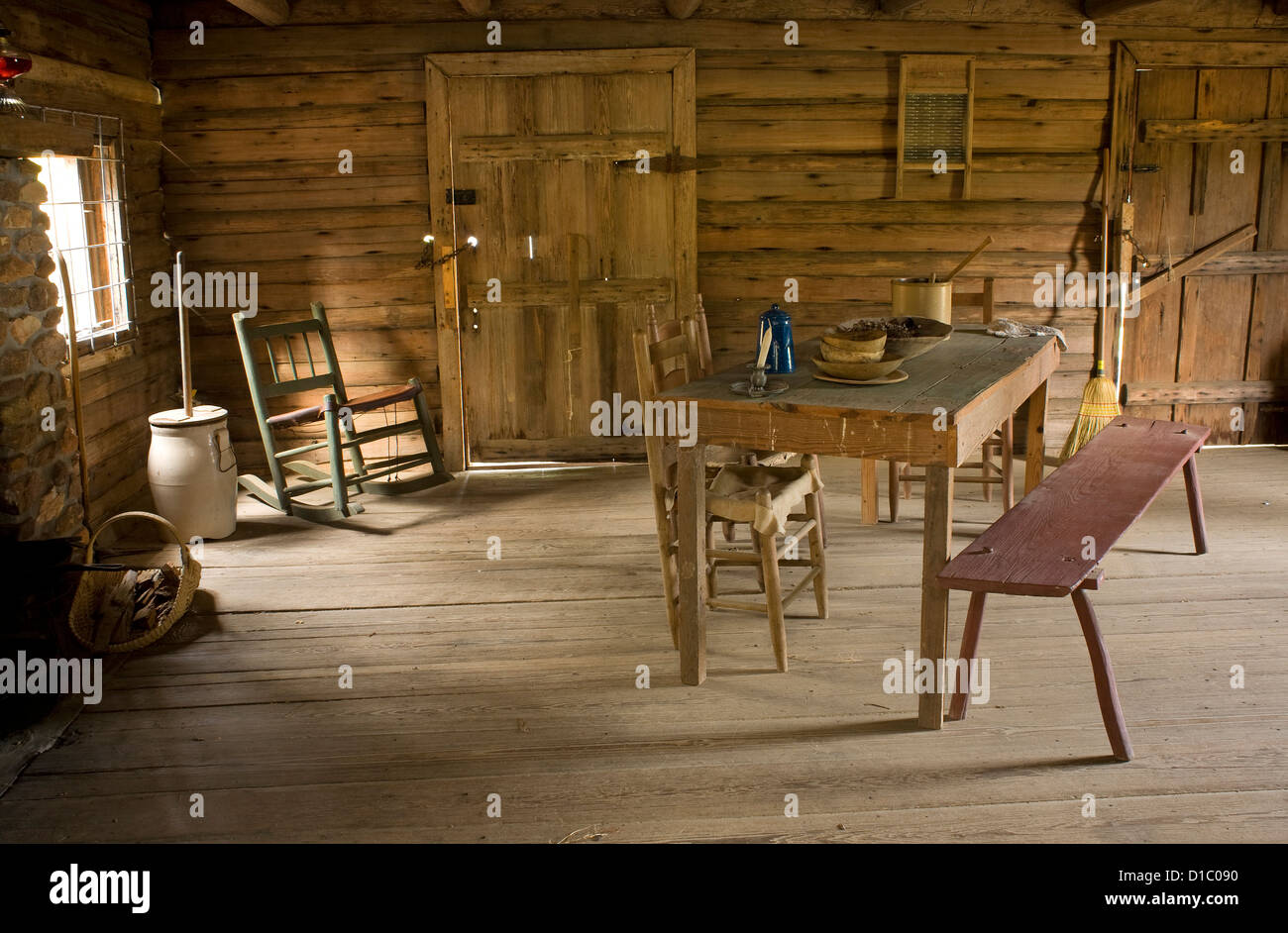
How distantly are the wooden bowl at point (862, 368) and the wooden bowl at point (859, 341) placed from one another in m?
0.04

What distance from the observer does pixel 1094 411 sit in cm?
619

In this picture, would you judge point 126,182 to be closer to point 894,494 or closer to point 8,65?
point 8,65

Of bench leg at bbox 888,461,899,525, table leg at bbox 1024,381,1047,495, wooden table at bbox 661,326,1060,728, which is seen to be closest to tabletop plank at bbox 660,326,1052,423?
wooden table at bbox 661,326,1060,728

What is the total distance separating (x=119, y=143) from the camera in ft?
18.9

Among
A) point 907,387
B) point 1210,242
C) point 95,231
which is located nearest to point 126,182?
point 95,231

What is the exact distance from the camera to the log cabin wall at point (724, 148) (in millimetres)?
6250

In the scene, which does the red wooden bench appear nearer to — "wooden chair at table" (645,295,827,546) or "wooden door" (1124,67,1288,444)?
"wooden chair at table" (645,295,827,546)

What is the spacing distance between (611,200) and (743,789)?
4092 millimetres

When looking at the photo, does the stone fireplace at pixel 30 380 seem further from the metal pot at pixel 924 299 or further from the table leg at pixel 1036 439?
the table leg at pixel 1036 439

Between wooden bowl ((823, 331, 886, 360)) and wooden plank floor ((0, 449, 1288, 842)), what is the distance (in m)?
1.03

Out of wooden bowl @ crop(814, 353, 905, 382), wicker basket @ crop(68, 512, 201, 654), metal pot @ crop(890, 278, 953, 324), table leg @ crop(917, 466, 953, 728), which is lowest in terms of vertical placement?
wicker basket @ crop(68, 512, 201, 654)

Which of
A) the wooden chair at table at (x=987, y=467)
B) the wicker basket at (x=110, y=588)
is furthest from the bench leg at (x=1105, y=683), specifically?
the wicker basket at (x=110, y=588)

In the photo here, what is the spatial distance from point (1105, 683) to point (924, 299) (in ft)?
6.47

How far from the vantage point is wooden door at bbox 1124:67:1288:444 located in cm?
649
